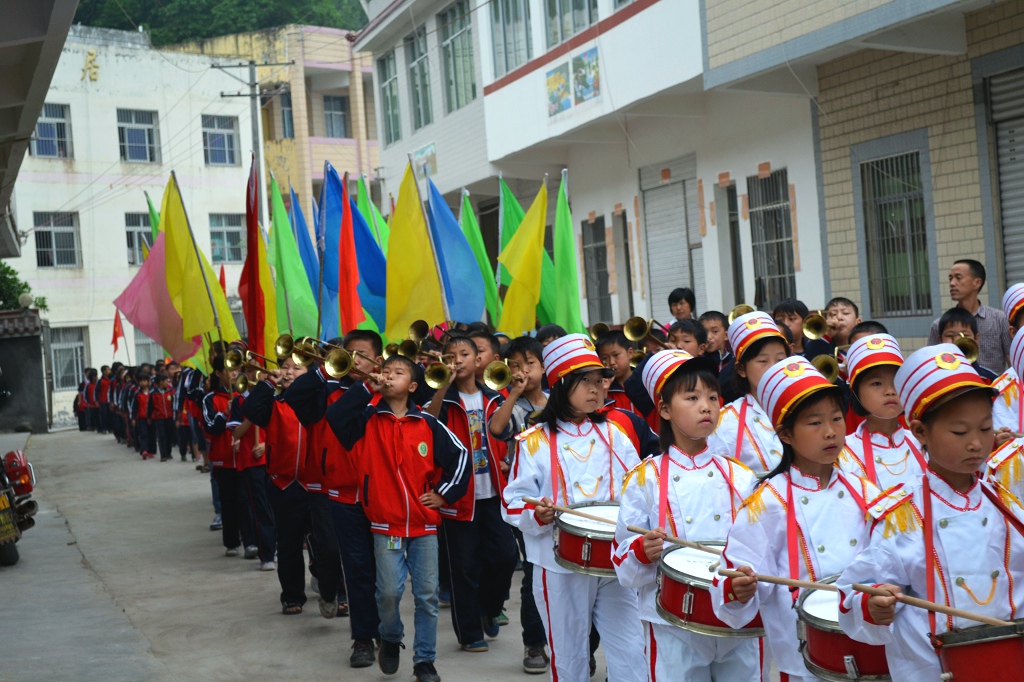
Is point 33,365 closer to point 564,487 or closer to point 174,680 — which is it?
point 174,680

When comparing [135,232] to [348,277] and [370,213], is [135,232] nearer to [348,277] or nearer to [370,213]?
[370,213]

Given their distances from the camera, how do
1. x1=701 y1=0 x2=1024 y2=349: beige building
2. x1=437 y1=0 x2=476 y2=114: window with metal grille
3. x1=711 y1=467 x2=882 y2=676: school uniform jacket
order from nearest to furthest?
x1=711 y1=467 x2=882 y2=676: school uniform jacket < x1=701 y1=0 x2=1024 y2=349: beige building < x1=437 y1=0 x2=476 y2=114: window with metal grille

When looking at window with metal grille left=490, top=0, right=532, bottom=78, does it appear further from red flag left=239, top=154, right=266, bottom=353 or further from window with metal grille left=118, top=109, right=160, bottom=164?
window with metal grille left=118, top=109, right=160, bottom=164

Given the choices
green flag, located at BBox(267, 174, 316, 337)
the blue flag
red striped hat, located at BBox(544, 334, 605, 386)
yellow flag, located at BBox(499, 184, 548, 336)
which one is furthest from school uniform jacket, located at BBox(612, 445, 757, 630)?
→ green flag, located at BBox(267, 174, 316, 337)

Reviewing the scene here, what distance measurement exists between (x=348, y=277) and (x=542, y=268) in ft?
8.26

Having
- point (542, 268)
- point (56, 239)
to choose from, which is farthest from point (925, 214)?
point (56, 239)

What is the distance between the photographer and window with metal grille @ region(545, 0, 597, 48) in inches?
696

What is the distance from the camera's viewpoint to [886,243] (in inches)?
524

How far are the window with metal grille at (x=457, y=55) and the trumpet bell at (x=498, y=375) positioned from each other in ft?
52.6

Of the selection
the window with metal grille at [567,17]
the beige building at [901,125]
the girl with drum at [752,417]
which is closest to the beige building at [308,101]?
the window with metal grille at [567,17]

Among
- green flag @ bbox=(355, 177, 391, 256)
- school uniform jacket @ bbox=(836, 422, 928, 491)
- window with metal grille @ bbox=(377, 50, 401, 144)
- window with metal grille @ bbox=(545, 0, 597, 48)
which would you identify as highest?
window with metal grille @ bbox=(377, 50, 401, 144)

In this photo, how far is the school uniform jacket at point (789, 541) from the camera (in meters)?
3.99

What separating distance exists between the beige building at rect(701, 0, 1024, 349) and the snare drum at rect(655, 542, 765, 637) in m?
7.89

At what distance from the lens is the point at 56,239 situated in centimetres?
3944
